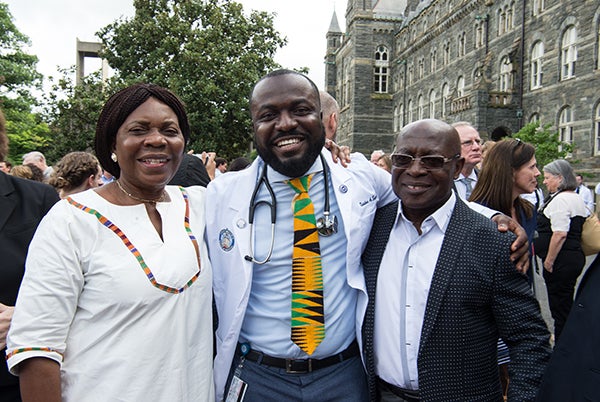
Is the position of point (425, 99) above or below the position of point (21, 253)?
Answer: above

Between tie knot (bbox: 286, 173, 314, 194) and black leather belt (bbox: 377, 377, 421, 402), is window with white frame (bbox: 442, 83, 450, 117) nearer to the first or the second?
tie knot (bbox: 286, 173, 314, 194)

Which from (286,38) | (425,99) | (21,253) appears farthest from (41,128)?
(21,253)

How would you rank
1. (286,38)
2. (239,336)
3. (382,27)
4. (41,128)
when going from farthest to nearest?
1. (382,27)
2. (41,128)
3. (286,38)
4. (239,336)

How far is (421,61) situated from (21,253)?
3719 centimetres

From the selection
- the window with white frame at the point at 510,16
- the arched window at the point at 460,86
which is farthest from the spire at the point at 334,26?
the window with white frame at the point at 510,16

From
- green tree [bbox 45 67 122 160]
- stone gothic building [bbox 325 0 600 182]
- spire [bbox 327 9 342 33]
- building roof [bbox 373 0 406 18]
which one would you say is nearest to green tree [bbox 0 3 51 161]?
green tree [bbox 45 67 122 160]

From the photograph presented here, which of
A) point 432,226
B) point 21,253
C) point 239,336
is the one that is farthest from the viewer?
point 239,336

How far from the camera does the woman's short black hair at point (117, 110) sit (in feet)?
7.28

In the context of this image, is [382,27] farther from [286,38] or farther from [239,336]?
[239,336]

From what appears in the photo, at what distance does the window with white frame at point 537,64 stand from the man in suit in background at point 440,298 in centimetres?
2225

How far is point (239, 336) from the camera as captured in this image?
2.62 meters

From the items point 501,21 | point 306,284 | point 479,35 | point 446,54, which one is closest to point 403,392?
point 306,284

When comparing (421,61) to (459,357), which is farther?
(421,61)

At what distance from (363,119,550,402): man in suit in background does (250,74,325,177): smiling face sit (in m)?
0.48
